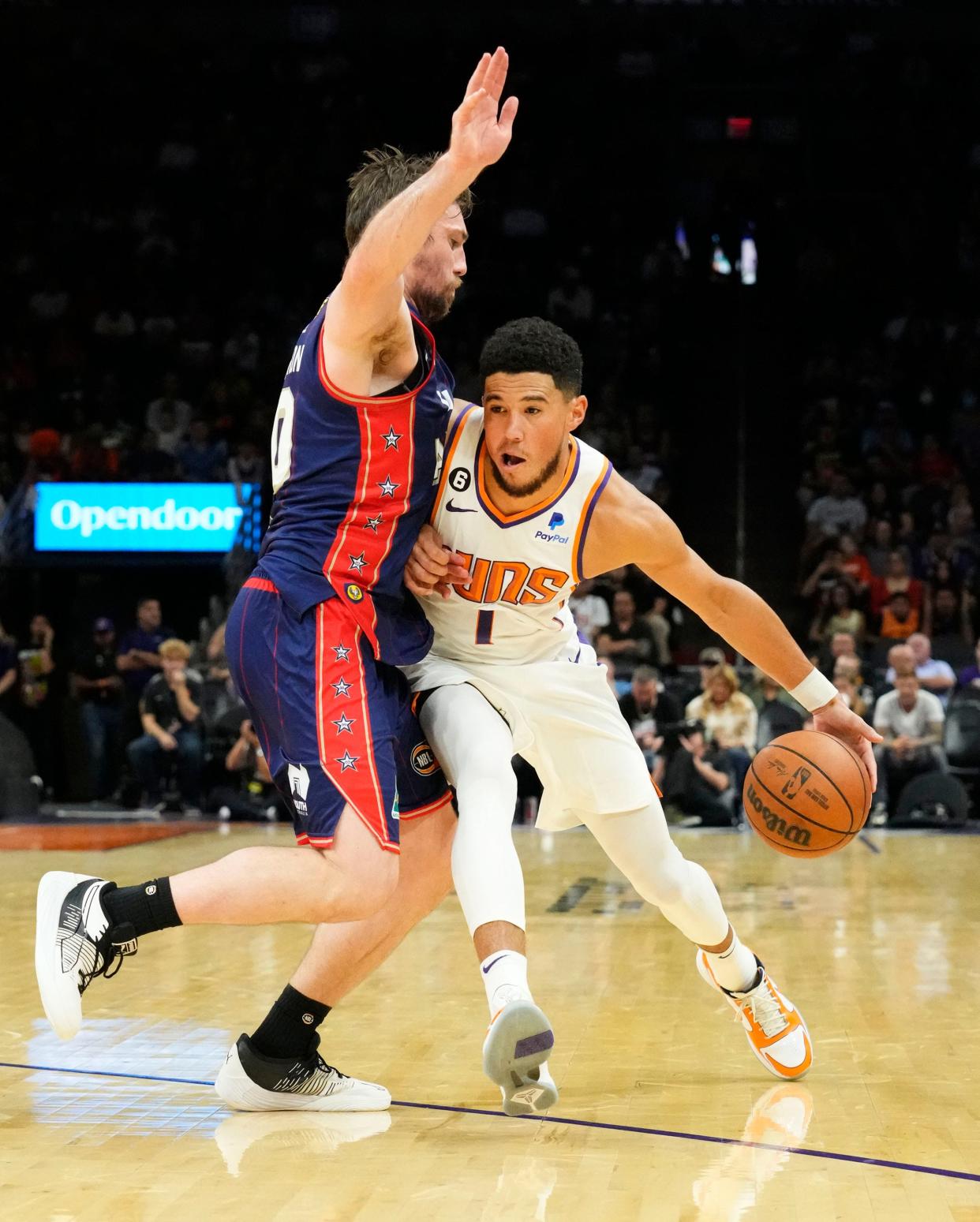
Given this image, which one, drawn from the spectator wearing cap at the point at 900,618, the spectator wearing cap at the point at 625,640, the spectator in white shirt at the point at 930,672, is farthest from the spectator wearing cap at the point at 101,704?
the spectator wearing cap at the point at 900,618

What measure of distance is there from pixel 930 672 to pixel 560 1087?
871 centimetres

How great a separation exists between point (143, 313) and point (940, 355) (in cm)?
854

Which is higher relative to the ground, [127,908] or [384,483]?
[384,483]

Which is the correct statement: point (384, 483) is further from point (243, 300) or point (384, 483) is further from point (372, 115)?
point (372, 115)

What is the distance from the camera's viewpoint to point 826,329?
16719mm

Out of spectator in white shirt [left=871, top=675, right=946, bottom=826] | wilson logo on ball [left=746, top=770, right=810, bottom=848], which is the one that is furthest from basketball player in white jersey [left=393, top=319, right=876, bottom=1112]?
spectator in white shirt [left=871, top=675, right=946, bottom=826]

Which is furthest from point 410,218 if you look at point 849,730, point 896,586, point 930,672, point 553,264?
point 553,264

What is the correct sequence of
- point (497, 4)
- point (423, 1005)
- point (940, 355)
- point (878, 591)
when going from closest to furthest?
1. point (423, 1005)
2. point (878, 591)
3. point (940, 355)
4. point (497, 4)

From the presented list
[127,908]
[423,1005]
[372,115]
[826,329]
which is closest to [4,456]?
[372,115]

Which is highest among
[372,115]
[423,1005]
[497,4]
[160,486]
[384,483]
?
[497,4]

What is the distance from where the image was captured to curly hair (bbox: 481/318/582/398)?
3.56 m

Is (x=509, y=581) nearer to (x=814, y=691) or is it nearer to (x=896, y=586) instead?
(x=814, y=691)

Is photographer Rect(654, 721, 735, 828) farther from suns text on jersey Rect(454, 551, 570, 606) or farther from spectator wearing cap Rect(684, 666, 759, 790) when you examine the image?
suns text on jersey Rect(454, 551, 570, 606)

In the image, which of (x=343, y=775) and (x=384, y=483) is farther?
(x=384, y=483)
